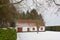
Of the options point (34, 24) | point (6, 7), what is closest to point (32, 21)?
point (34, 24)

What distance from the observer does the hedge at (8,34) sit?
3559 mm

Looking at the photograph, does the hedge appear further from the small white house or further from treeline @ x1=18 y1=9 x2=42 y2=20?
treeline @ x1=18 y1=9 x2=42 y2=20

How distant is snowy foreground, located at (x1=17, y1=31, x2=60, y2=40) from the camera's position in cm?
389

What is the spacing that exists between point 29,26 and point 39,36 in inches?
12.4

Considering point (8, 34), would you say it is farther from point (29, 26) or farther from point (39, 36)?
point (39, 36)

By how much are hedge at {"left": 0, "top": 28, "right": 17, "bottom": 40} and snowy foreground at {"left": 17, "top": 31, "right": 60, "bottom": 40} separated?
0.26m

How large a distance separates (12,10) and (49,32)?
0.94m

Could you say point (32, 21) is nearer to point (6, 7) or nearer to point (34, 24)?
point (34, 24)

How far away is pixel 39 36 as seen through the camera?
393cm

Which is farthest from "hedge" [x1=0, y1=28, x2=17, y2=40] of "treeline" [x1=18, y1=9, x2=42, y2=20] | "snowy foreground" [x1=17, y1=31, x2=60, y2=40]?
"treeline" [x1=18, y1=9, x2=42, y2=20]

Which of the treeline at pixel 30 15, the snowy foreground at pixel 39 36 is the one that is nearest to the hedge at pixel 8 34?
the snowy foreground at pixel 39 36

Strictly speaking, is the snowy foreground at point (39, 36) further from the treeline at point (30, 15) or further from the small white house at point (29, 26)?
the treeline at point (30, 15)

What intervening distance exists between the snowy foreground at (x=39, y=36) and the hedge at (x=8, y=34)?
0.87ft

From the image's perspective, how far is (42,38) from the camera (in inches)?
155
